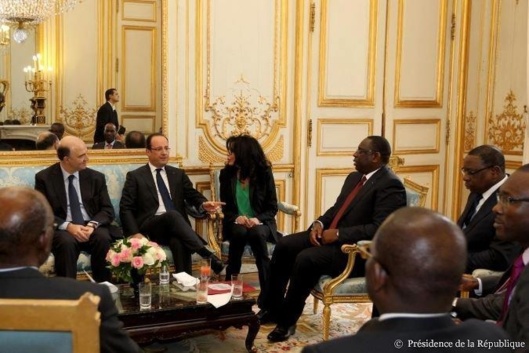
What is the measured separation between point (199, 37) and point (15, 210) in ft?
12.8

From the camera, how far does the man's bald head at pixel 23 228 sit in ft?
5.44

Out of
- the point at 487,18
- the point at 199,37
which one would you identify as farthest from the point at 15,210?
the point at 487,18

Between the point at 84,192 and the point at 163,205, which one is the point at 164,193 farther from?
the point at 84,192

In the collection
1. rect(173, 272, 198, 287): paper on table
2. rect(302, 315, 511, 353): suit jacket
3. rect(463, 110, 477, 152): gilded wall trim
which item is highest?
rect(463, 110, 477, 152): gilded wall trim

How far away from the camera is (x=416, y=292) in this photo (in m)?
1.31

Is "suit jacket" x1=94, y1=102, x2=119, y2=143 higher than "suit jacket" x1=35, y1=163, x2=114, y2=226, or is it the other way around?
"suit jacket" x1=94, y1=102, x2=119, y2=143

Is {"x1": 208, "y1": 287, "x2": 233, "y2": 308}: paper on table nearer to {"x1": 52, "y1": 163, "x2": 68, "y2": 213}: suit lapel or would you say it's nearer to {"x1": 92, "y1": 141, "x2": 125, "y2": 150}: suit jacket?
{"x1": 52, "y1": 163, "x2": 68, "y2": 213}: suit lapel

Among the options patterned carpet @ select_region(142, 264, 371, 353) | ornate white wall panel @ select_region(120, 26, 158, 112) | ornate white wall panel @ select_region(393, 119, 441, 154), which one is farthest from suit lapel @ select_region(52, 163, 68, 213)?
ornate white wall panel @ select_region(393, 119, 441, 154)

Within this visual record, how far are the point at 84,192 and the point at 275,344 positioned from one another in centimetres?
173

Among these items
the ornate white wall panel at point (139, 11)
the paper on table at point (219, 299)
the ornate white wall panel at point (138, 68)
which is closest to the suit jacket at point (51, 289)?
the paper on table at point (219, 299)

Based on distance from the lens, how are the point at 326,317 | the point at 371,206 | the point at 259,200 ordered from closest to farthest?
the point at 326,317 < the point at 371,206 < the point at 259,200

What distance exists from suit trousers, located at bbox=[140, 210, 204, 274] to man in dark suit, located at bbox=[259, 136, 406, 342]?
0.59m

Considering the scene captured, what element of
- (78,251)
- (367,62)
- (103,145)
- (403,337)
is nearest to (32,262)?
(403,337)

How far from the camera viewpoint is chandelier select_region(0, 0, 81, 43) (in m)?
4.90
